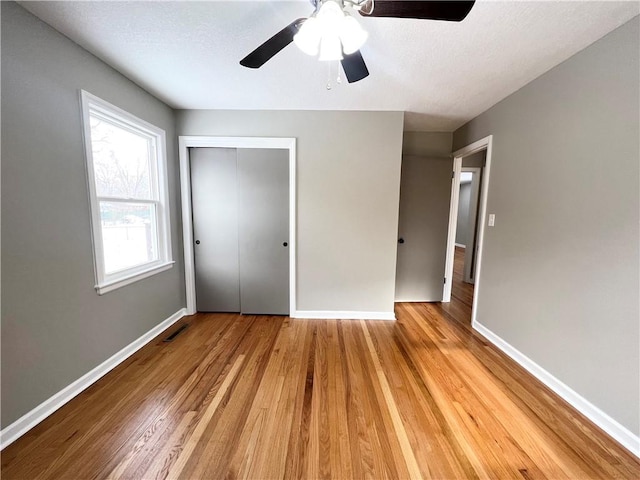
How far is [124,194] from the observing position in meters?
2.07

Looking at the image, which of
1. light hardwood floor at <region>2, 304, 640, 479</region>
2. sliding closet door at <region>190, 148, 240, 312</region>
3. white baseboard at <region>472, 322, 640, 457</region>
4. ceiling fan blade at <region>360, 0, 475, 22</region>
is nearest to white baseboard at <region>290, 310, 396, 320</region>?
light hardwood floor at <region>2, 304, 640, 479</region>

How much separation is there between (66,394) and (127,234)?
4.07 ft

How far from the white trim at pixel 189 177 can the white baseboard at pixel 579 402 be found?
2218 millimetres

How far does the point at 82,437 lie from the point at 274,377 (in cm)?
112

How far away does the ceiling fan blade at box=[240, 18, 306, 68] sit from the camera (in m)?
1.13

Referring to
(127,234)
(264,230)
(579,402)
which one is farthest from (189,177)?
(579,402)

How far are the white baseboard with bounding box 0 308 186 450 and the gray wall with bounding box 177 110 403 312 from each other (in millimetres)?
1650

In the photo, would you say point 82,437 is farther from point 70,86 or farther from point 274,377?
point 70,86

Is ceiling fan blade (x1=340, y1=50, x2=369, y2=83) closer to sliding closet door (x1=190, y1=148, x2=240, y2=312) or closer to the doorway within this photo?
sliding closet door (x1=190, y1=148, x2=240, y2=312)

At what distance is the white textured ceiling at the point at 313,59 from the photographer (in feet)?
4.30

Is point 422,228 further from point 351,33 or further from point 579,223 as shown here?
point 351,33

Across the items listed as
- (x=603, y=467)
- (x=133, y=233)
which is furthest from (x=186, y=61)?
(x=603, y=467)

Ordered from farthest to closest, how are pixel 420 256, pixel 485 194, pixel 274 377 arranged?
pixel 420 256 → pixel 485 194 → pixel 274 377

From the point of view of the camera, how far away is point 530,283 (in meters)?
1.95
